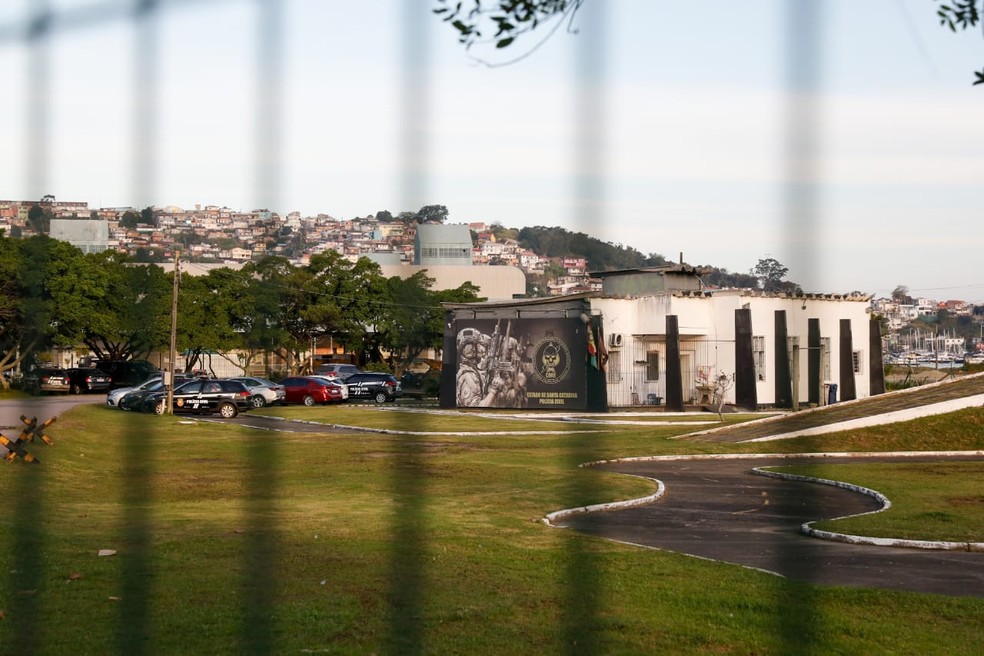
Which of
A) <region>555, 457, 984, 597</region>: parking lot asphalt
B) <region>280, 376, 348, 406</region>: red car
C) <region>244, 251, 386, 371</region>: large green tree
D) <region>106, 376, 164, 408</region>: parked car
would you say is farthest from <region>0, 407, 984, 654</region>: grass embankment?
<region>244, 251, 386, 371</region>: large green tree

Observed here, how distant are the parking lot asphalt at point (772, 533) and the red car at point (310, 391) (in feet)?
84.3

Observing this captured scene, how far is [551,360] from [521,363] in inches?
47.3

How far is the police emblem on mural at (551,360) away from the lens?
1580 inches

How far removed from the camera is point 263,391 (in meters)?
43.6

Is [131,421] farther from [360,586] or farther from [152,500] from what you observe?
[360,586]

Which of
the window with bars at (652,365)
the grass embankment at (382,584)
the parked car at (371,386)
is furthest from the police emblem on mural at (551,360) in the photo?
the grass embankment at (382,584)

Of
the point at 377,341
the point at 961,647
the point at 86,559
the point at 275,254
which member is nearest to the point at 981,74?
the point at 275,254

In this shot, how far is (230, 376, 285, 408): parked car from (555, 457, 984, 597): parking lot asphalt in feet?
80.7

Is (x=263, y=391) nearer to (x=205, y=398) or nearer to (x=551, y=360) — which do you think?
(x=205, y=398)

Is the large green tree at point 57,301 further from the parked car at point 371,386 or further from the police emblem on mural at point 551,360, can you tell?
the police emblem on mural at point 551,360

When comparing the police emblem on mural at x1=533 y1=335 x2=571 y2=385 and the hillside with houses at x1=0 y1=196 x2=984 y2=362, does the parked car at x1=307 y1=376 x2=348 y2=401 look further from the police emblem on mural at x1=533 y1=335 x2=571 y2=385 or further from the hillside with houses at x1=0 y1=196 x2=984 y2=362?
the hillside with houses at x1=0 y1=196 x2=984 y2=362

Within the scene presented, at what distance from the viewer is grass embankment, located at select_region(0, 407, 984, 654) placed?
26.8 feet

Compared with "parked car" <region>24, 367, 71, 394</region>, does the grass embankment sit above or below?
below

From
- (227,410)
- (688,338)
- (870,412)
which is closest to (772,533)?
(870,412)
